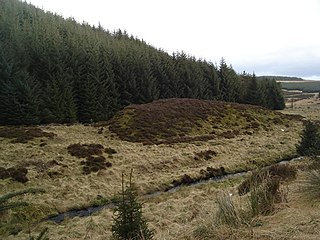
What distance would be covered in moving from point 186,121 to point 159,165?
47.5 feet

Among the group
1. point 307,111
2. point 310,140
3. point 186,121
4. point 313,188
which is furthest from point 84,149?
point 307,111

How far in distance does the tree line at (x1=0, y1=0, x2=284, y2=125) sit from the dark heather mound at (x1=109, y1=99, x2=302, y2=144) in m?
8.24

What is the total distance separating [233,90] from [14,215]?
191ft

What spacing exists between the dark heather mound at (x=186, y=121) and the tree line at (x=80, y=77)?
824 centimetres

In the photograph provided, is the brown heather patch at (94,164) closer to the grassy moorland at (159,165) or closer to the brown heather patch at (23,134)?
the grassy moorland at (159,165)

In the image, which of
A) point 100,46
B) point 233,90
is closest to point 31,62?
point 100,46

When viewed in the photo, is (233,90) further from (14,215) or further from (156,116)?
(14,215)

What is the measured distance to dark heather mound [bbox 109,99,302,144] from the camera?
108 ft

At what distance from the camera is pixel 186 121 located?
124 ft

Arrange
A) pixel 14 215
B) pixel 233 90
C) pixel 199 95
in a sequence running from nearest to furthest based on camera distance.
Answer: pixel 14 215 < pixel 199 95 < pixel 233 90

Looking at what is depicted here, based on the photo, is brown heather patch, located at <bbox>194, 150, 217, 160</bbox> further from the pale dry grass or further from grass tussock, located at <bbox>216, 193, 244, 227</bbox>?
the pale dry grass

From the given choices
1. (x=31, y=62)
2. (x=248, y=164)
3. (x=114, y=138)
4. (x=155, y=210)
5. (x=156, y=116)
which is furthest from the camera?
(x=31, y=62)

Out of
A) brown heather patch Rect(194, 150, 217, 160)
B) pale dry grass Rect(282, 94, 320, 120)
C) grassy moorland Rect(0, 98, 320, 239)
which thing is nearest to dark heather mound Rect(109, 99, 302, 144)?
grassy moorland Rect(0, 98, 320, 239)

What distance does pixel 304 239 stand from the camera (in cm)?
505
